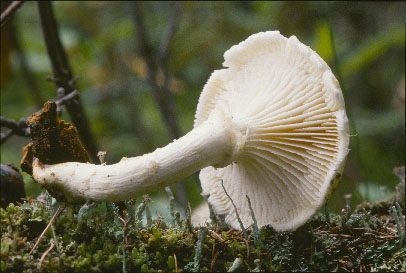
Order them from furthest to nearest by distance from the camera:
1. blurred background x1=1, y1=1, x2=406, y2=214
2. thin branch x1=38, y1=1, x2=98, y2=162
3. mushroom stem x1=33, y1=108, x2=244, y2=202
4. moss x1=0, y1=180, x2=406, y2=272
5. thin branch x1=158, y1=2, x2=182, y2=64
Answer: blurred background x1=1, y1=1, x2=406, y2=214 → thin branch x1=158, y1=2, x2=182, y2=64 → thin branch x1=38, y1=1, x2=98, y2=162 → mushroom stem x1=33, y1=108, x2=244, y2=202 → moss x1=0, y1=180, x2=406, y2=272

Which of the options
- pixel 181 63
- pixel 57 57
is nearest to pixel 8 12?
pixel 57 57

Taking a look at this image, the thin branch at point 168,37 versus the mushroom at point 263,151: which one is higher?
the thin branch at point 168,37

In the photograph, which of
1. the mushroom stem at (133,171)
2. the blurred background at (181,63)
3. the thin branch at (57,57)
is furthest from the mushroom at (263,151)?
the blurred background at (181,63)

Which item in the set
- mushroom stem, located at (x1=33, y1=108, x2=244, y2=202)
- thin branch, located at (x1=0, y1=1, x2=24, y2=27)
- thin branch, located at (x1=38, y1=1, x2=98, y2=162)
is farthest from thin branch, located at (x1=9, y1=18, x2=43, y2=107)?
mushroom stem, located at (x1=33, y1=108, x2=244, y2=202)

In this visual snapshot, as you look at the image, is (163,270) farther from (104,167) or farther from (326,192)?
(326,192)

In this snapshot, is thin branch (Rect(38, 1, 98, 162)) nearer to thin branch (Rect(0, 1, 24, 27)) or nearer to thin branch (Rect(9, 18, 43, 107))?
thin branch (Rect(0, 1, 24, 27))

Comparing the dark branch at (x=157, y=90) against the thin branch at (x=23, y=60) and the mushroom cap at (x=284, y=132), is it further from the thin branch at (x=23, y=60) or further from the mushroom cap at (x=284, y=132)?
the mushroom cap at (x=284, y=132)

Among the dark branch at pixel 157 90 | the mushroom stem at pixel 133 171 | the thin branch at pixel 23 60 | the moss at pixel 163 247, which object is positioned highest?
the thin branch at pixel 23 60
